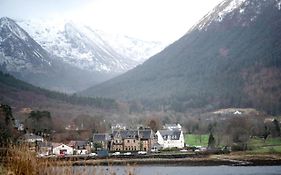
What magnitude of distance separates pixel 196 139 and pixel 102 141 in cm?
1749

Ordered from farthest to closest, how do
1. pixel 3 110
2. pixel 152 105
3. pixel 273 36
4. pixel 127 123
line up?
1. pixel 273 36
2. pixel 152 105
3. pixel 127 123
4. pixel 3 110

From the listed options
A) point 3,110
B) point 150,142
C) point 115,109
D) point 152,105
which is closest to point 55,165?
point 3,110

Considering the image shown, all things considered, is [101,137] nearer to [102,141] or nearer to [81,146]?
[102,141]

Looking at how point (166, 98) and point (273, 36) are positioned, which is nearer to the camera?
point (166, 98)

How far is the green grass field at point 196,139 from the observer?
82762mm

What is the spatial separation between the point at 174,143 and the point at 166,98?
3054 inches

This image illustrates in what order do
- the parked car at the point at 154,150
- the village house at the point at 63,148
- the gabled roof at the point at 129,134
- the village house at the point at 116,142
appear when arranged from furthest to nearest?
1. the gabled roof at the point at 129,134
2. the village house at the point at 116,142
3. the parked car at the point at 154,150
4. the village house at the point at 63,148

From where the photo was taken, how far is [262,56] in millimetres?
173250

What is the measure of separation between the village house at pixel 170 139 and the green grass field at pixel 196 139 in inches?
112

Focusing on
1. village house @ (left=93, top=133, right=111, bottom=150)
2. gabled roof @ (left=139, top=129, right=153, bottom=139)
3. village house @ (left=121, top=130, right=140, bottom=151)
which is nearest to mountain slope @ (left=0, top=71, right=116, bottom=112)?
village house @ (left=93, top=133, right=111, bottom=150)

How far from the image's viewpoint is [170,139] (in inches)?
3275

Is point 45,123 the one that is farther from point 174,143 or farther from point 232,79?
point 232,79

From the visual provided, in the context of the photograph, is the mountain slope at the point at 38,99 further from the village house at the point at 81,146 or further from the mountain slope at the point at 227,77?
the village house at the point at 81,146

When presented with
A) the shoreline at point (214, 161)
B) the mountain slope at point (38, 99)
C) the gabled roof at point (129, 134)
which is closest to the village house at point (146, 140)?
the gabled roof at point (129, 134)
